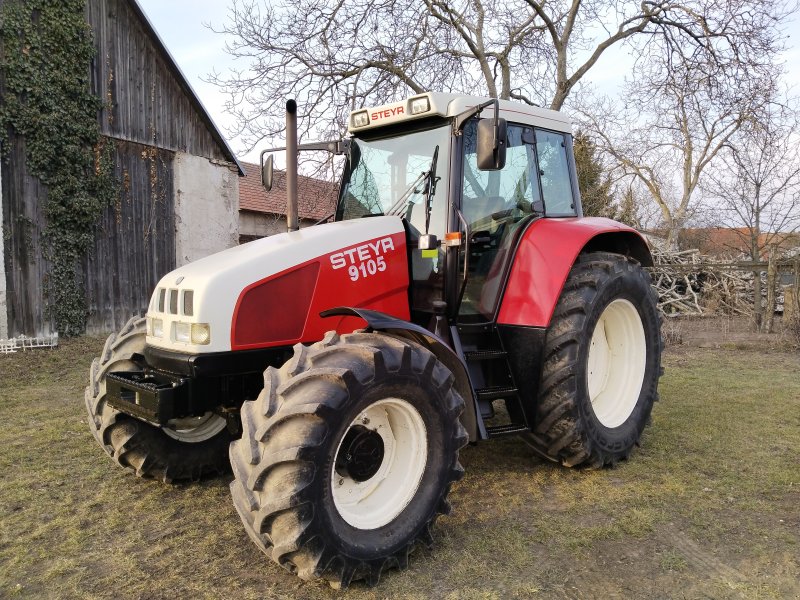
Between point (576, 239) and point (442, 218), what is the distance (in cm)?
91

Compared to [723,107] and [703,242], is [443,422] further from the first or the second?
[703,242]

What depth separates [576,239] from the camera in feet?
12.7

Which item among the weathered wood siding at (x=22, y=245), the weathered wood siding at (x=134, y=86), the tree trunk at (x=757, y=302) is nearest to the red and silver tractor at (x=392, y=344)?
the tree trunk at (x=757, y=302)

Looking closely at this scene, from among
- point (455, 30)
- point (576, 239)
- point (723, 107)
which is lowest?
point (576, 239)

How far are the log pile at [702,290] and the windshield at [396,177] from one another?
33.6 feet

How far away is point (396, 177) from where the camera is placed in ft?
12.7

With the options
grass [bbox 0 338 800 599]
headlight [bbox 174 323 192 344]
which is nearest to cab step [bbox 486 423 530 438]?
grass [bbox 0 338 800 599]

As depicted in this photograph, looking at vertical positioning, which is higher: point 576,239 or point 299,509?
point 576,239

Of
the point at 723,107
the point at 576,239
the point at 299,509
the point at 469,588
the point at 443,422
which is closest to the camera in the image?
the point at 299,509

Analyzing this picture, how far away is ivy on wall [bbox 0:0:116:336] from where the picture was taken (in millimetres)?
9734

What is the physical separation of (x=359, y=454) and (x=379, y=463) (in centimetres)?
15

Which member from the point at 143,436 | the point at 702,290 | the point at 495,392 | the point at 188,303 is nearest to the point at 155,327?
the point at 188,303

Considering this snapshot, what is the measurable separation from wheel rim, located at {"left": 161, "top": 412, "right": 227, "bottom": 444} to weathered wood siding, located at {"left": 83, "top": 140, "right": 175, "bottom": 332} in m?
8.31

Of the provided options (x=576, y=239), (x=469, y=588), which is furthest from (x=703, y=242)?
(x=469, y=588)
